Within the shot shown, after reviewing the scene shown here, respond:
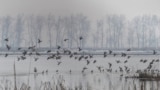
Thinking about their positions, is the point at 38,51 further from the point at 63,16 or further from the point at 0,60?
the point at 0,60

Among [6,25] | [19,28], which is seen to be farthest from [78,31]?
[6,25]

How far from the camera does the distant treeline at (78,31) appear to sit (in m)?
7.18

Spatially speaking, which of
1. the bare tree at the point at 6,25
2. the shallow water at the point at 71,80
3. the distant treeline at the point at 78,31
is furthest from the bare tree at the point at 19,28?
the shallow water at the point at 71,80

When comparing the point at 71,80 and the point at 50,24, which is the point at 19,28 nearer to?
the point at 50,24

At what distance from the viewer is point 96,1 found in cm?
650

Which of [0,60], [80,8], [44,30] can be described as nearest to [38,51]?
[44,30]

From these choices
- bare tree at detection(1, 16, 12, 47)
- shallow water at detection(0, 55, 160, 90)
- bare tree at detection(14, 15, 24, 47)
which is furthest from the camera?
bare tree at detection(14, 15, 24, 47)

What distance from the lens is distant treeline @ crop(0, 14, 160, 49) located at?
7176 mm

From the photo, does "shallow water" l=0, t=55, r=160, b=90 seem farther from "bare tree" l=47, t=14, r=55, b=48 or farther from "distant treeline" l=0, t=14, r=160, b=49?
"bare tree" l=47, t=14, r=55, b=48

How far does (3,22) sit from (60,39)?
1264 mm

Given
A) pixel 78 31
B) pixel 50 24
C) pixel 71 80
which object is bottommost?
pixel 71 80

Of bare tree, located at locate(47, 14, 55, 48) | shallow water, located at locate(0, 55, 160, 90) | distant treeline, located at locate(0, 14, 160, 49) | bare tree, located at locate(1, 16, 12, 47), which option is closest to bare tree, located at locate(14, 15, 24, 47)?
distant treeline, located at locate(0, 14, 160, 49)

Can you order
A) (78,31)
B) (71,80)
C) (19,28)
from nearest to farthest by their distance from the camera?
(71,80) < (19,28) < (78,31)

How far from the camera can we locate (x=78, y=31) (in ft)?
26.0
